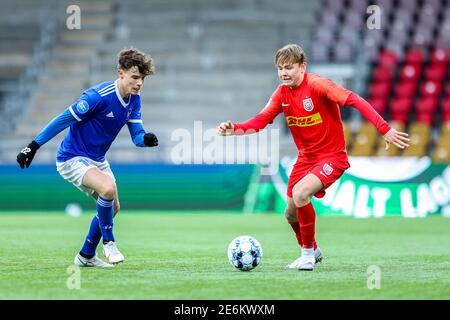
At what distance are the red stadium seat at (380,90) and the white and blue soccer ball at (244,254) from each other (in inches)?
572

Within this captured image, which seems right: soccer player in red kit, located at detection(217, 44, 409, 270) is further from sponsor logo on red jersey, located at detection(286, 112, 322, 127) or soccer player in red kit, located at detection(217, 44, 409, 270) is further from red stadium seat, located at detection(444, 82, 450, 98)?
red stadium seat, located at detection(444, 82, 450, 98)

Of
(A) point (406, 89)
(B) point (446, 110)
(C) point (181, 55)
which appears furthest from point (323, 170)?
(C) point (181, 55)

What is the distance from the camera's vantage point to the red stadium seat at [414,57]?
22797 millimetres

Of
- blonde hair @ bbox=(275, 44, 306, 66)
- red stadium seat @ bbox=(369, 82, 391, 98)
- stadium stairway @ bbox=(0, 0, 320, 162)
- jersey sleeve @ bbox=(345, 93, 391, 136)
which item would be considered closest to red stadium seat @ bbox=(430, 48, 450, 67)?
red stadium seat @ bbox=(369, 82, 391, 98)

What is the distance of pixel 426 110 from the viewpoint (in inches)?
853

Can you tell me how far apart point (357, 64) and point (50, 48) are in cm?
785

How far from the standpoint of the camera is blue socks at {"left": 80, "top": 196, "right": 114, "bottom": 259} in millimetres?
8164

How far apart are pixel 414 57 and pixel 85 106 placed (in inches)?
627

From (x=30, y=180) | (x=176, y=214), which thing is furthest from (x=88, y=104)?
(x=30, y=180)

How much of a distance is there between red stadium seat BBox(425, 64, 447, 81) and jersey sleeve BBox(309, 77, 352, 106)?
47.7ft

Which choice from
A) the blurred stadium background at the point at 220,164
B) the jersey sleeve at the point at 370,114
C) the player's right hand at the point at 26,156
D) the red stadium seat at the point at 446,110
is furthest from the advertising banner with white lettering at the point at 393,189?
the player's right hand at the point at 26,156

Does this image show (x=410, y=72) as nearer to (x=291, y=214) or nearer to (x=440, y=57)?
(x=440, y=57)
